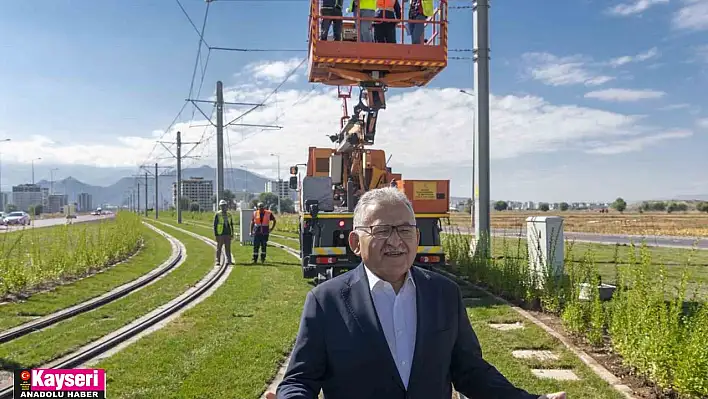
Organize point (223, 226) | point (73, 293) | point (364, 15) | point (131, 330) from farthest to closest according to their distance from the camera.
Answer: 1. point (223, 226)
2. point (73, 293)
3. point (364, 15)
4. point (131, 330)

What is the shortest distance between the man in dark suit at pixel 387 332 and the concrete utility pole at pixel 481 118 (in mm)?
10991

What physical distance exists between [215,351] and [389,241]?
5.07 metres

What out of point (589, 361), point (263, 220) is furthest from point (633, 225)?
point (589, 361)

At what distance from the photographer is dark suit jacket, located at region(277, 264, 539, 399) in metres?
2.49

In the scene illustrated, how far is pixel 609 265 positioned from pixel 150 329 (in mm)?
12811

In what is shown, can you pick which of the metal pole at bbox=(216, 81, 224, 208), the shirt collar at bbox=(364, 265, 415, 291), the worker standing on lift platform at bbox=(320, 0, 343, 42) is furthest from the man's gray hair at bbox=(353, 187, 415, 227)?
the metal pole at bbox=(216, 81, 224, 208)

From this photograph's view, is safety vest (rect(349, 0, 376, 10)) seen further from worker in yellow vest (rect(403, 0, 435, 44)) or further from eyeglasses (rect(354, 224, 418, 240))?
eyeglasses (rect(354, 224, 418, 240))

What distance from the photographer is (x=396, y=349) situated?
2557 millimetres

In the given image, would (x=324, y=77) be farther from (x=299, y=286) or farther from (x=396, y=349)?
(x=396, y=349)

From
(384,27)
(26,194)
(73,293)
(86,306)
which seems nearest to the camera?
(86,306)

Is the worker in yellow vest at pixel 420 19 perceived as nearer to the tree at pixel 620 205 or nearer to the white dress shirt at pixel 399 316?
Answer: the white dress shirt at pixel 399 316

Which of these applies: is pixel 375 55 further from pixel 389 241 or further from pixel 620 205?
pixel 620 205

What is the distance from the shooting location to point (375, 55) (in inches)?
417

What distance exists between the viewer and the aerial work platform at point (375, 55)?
10.6 meters
